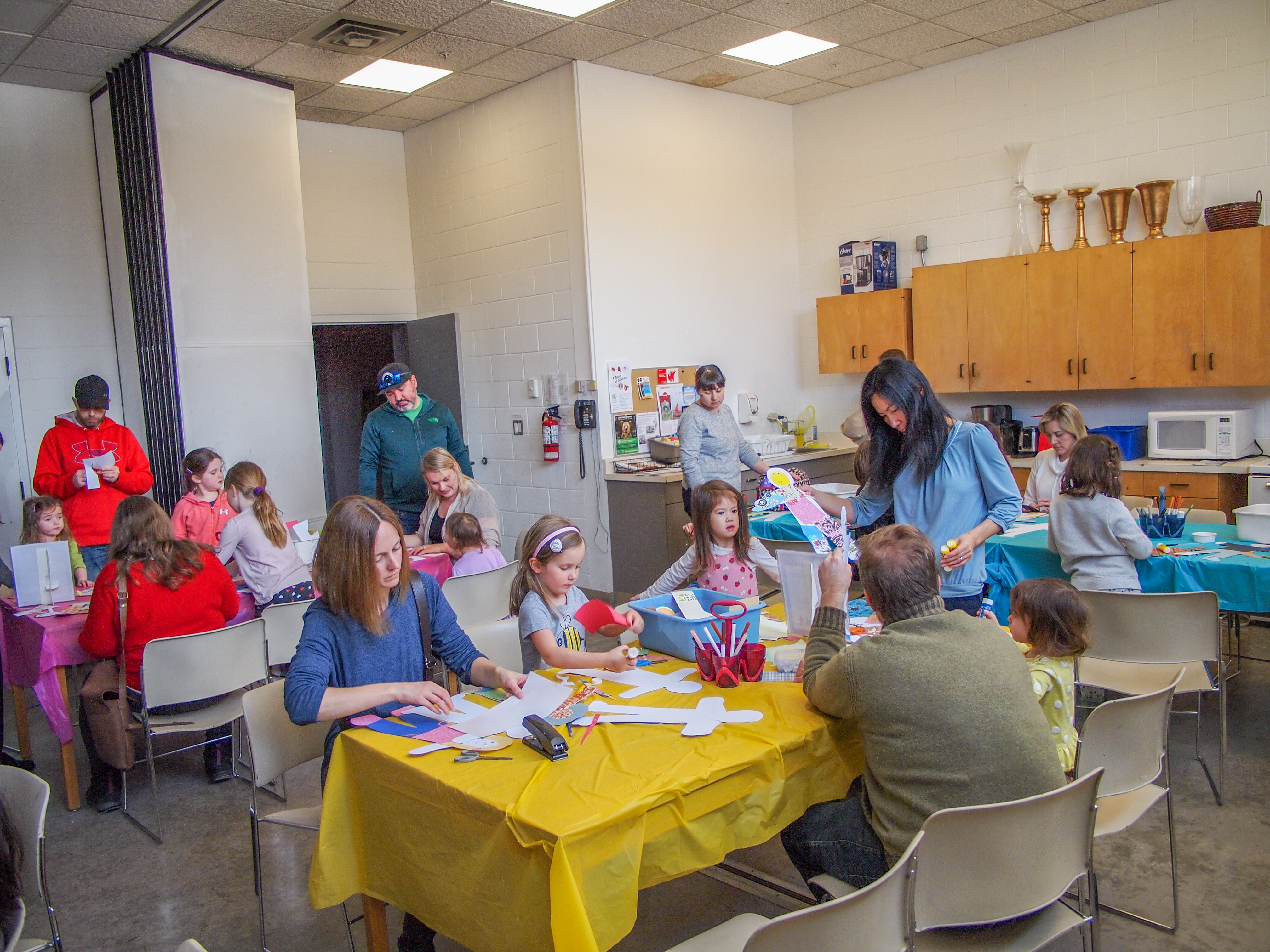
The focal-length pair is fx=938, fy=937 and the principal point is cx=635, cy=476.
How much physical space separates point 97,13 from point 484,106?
2.65 m

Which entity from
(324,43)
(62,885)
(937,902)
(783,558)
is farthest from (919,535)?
(324,43)

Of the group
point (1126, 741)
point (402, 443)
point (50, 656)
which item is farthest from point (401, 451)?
point (1126, 741)

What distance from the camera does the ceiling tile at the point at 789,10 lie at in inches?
213

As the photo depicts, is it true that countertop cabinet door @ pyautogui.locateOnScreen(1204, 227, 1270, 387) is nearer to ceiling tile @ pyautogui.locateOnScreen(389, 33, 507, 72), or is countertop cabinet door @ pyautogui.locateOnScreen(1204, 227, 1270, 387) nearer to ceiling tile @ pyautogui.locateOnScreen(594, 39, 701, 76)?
ceiling tile @ pyautogui.locateOnScreen(594, 39, 701, 76)

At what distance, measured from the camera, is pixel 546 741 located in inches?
78.3

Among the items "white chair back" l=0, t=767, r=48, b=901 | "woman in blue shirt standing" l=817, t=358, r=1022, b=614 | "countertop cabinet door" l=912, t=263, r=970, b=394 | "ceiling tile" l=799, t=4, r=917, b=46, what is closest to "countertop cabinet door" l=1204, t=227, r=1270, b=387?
"countertop cabinet door" l=912, t=263, r=970, b=394

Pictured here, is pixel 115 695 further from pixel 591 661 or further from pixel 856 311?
pixel 856 311

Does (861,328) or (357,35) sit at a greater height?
(357,35)

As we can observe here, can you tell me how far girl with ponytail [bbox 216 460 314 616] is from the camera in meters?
4.17

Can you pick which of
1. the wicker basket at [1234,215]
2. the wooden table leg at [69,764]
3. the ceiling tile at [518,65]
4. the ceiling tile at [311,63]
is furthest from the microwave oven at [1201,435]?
the wooden table leg at [69,764]

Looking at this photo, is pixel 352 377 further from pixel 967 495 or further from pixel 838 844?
pixel 838 844

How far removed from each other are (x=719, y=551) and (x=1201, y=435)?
3.56 metres

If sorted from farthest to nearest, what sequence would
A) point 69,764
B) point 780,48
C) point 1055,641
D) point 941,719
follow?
point 780,48 < point 69,764 < point 1055,641 < point 941,719

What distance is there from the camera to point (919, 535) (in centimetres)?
207
